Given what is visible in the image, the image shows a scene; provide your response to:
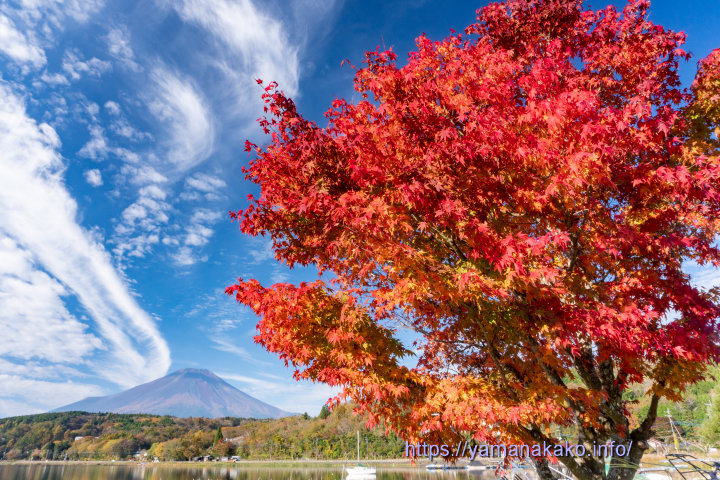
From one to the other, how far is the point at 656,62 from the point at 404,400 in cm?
627

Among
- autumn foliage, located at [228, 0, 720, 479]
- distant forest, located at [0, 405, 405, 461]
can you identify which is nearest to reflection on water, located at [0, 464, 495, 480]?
distant forest, located at [0, 405, 405, 461]

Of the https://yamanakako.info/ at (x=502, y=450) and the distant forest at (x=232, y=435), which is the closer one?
the https://yamanakako.info/ at (x=502, y=450)

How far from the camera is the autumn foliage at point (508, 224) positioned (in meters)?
4.53

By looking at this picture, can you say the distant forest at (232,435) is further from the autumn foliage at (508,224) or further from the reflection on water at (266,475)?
the autumn foliage at (508,224)

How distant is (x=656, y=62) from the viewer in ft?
19.9

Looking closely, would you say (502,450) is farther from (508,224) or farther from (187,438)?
(187,438)

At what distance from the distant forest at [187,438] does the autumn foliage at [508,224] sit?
59.8m

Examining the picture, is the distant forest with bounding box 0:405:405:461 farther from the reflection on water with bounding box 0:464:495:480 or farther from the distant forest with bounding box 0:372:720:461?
the reflection on water with bounding box 0:464:495:480

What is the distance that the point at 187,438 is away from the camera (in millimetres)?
117938

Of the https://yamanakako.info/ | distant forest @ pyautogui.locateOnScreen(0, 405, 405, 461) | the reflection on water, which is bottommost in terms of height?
the reflection on water

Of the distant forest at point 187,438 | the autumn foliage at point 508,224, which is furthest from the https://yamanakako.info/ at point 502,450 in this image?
the distant forest at point 187,438

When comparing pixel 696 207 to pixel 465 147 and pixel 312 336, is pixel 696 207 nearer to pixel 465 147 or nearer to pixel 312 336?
pixel 465 147

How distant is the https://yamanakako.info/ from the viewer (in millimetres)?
5344

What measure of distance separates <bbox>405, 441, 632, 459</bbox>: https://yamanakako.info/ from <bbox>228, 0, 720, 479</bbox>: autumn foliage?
153 mm
